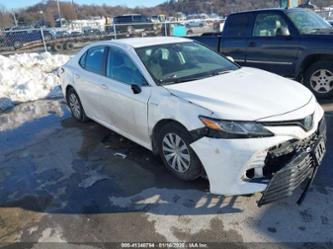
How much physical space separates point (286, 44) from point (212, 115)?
4.05m

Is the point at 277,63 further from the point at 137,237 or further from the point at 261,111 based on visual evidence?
the point at 137,237

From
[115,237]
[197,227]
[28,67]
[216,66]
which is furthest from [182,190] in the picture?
[28,67]

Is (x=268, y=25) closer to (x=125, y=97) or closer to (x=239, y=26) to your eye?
(x=239, y=26)

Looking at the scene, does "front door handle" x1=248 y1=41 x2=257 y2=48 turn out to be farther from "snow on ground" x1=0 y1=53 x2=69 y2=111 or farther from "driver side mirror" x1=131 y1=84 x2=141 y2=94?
"snow on ground" x1=0 y1=53 x2=69 y2=111

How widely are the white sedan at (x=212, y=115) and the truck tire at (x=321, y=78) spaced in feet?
8.03

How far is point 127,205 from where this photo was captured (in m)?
3.32

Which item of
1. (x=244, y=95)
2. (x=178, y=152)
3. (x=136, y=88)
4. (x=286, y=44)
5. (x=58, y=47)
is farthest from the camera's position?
(x=58, y=47)

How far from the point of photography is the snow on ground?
8117 mm

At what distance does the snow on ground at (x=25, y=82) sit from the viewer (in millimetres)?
8117

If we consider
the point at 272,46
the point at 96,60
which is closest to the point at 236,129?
the point at 96,60

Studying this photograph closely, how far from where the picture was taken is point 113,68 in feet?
14.6

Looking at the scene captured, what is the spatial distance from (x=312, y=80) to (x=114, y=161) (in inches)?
165

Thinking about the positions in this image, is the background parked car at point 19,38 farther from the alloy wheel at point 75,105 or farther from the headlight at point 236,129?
the headlight at point 236,129

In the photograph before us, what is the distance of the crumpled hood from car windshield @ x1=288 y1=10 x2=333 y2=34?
9.63 feet
